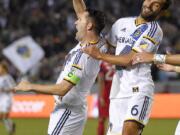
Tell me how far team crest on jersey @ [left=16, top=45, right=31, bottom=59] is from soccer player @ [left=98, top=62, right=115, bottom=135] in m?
8.02

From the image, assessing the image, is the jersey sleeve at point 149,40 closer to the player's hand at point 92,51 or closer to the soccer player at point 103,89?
the player's hand at point 92,51

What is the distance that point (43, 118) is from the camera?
2319 cm

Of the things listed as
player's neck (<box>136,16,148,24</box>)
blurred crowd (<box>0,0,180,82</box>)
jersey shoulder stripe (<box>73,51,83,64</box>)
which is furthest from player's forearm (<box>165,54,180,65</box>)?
blurred crowd (<box>0,0,180,82</box>)

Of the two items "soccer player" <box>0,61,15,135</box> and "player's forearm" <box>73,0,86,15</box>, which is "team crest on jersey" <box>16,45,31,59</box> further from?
"player's forearm" <box>73,0,86,15</box>

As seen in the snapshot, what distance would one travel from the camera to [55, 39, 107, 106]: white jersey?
8645mm

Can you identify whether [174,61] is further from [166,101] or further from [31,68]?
[31,68]

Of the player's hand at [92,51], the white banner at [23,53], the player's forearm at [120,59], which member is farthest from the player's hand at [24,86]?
the white banner at [23,53]

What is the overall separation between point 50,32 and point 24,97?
489 cm

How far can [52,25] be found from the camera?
28.3 metres

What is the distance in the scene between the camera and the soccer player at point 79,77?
8.68 meters

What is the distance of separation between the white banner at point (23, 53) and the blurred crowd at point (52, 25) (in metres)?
A: 1.70

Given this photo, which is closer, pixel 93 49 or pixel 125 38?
pixel 93 49

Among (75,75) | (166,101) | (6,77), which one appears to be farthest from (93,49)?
(166,101)

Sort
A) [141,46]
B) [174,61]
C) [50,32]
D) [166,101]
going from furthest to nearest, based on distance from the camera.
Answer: [50,32]
[166,101]
[141,46]
[174,61]
